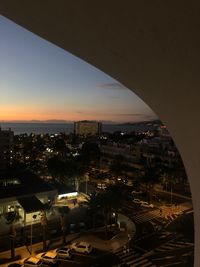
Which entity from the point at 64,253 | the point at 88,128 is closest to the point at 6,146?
the point at 64,253

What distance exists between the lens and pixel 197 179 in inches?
72.6

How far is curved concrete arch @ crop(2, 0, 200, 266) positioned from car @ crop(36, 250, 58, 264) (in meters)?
15.3

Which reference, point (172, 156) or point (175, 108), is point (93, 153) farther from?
point (175, 108)

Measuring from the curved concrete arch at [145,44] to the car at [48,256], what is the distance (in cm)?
1525

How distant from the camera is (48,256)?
1598 cm

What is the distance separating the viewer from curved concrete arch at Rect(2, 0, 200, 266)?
1.50 m

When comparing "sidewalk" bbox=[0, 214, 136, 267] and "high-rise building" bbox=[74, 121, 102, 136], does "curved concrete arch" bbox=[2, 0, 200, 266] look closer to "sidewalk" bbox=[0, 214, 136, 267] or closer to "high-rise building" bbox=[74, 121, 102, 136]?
"sidewalk" bbox=[0, 214, 136, 267]

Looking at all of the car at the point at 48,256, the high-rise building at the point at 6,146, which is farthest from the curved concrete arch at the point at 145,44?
the high-rise building at the point at 6,146

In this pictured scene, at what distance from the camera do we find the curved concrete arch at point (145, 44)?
1496mm

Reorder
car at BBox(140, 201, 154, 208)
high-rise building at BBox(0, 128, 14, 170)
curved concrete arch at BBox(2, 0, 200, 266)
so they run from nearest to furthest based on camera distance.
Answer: curved concrete arch at BBox(2, 0, 200, 266) < car at BBox(140, 201, 154, 208) < high-rise building at BBox(0, 128, 14, 170)

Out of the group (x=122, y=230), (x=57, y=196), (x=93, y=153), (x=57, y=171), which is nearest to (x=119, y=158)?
(x=93, y=153)

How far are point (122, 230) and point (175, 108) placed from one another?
20029 millimetres

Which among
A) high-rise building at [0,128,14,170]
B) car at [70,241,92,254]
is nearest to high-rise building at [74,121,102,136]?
high-rise building at [0,128,14,170]

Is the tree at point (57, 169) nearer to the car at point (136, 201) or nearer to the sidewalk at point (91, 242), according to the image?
the car at point (136, 201)
